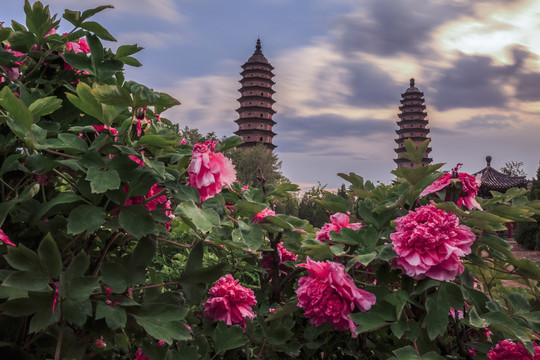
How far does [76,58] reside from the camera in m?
1.37

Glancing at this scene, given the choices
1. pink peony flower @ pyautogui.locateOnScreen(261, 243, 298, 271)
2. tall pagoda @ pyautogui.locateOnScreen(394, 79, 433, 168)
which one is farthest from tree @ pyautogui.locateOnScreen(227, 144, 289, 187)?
pink peony flower @ pyautogui.locateOnScreen(261, 243, 298, 271)

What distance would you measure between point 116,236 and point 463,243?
1.07 m

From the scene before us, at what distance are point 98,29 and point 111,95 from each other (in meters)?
0.51

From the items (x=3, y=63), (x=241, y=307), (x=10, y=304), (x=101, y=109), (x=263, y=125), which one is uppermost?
(x=263, y=125)

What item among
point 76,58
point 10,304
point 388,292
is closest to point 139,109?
point 76,58

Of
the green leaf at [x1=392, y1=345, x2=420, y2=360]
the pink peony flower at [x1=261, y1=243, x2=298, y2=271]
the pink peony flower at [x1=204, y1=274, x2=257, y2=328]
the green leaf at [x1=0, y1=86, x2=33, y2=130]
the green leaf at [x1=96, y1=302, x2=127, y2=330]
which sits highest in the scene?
the green leaf at [x1=0, y1=86, x2=33, y2=130]

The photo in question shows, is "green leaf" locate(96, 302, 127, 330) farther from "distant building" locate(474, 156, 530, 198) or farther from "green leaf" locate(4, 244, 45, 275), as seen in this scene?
"distant building" locate(474, 156, 530, 198)

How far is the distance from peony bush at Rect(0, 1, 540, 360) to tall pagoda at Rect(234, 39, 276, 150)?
47.4 meters

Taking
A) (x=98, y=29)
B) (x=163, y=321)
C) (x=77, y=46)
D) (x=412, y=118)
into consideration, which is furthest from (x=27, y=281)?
(x=412, y=118)

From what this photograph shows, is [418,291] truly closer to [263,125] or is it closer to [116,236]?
[116,236]

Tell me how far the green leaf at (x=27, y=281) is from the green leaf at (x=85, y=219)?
127mm

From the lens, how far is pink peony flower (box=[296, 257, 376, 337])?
1.39m

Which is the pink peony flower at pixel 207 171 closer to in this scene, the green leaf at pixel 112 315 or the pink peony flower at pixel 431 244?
the green leaf at pixel 112 315

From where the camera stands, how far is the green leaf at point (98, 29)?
143 centimetres
